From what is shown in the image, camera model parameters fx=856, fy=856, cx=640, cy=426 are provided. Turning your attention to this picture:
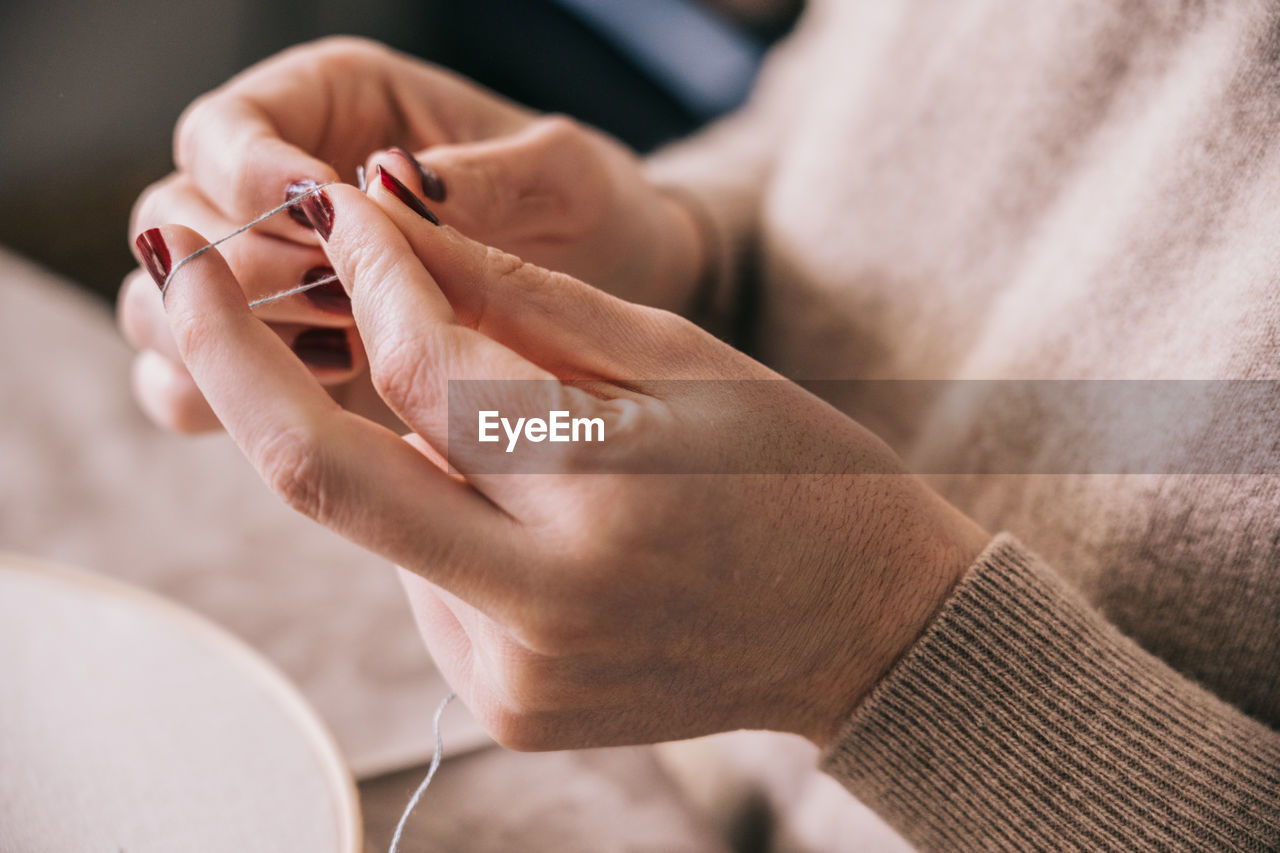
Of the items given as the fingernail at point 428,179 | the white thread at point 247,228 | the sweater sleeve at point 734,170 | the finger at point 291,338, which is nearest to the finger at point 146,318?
the finger at point 291,338

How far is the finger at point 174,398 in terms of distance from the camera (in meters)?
0.61

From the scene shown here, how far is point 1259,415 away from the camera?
464 mm

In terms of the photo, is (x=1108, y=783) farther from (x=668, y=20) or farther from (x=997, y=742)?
(x=668, y=20)

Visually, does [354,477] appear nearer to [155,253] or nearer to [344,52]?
[155,253]

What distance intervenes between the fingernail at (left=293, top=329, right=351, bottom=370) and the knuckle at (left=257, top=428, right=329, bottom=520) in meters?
0.22

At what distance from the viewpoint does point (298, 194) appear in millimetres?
489

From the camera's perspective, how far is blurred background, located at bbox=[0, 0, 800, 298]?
114 centimetres

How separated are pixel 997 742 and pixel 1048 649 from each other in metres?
0.06

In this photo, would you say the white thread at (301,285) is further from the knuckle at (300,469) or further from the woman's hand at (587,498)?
the knuckle at (300,469)

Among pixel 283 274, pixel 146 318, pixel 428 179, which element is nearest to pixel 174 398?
pixel 146 318

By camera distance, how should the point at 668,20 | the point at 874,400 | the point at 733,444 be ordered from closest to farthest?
the point at 733,444, the point at 874,400, the point at 668,20

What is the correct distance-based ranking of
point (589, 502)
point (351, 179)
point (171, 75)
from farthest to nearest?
1. point (171, 75)
2. point (351, 179)
3. point (589, 502)

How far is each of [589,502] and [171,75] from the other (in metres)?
1.46

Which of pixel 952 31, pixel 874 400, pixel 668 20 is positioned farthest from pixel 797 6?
pixel 874 400
